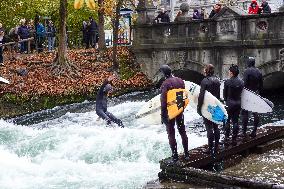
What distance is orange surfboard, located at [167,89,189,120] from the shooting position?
439 inches

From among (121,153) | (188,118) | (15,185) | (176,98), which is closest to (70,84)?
(188,118)

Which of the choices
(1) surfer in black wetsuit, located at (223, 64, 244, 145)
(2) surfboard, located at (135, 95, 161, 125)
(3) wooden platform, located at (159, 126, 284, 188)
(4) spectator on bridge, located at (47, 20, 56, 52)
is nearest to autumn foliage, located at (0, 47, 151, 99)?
(4) spectator on bridge, located at (47, 20, 56, 52)

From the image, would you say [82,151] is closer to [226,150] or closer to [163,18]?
[226,150]

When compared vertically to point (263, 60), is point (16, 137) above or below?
below

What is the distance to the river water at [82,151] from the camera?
12766 mm

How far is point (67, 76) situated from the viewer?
87.9ft

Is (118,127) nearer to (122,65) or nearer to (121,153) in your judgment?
(121,153)

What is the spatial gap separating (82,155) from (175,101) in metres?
4.90

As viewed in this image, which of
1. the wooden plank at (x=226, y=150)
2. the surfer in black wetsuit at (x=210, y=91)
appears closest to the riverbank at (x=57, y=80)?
the wooden plank at (x=226, y=150)

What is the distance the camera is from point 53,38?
34.0 m

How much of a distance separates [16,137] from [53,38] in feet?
53.2

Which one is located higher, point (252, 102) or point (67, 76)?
point (252, 102)

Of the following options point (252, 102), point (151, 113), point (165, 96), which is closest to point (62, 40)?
point (151, 113)

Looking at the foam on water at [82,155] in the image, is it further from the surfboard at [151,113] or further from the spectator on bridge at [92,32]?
the spectator on bridge at [92,32]
